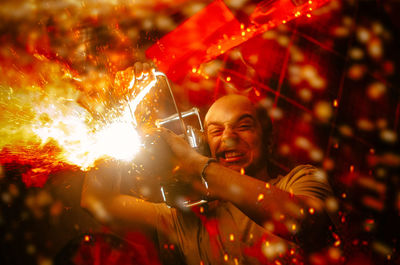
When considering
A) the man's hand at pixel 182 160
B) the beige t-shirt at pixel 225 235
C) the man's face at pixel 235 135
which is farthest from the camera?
the man's face at pixel 235 135

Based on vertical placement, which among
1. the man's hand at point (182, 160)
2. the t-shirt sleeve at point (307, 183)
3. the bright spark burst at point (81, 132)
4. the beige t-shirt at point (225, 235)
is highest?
the bright spark burst at point (81, 132)

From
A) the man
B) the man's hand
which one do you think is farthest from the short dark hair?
the man's hand

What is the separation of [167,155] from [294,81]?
3.39 metres

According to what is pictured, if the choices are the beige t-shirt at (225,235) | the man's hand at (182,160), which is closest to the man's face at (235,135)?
the beige t-shirt at (225,235)

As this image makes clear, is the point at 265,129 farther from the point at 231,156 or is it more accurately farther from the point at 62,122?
the point at 62,122

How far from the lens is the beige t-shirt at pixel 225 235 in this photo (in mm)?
1562

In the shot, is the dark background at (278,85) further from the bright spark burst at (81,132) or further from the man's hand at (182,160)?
the man's hand at (182,160)

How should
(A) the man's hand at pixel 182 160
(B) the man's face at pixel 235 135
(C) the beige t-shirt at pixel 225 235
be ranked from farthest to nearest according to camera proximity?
(B) the man's face at pixel 235 135 → (C) the beige t-shirt at pixel 225 235 → (A) the man's hand at pixel 182 160

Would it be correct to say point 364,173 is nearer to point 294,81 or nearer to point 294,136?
point 294,136

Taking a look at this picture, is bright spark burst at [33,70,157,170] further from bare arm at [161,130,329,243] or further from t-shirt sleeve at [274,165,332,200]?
t-shirt sleeve at [274,165,332,200]

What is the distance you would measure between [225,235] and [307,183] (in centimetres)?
76

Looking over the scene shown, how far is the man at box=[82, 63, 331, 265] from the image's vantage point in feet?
4.37

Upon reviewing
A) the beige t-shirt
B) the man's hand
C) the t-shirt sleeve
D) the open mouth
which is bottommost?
the beige t-shirt

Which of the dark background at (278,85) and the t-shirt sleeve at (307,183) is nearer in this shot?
the t-shirt sleeve at (307,183)
